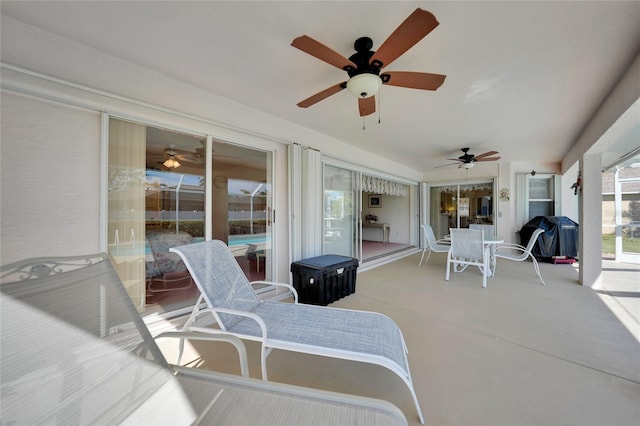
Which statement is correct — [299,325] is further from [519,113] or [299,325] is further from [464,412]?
[519,113]

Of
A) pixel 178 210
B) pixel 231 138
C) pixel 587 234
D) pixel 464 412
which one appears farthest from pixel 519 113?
pixel 178 210

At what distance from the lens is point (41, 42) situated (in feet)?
5.53

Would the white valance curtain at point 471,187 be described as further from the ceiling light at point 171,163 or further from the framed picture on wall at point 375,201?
the ceiling light at point 171,163

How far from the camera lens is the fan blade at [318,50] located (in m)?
1.40

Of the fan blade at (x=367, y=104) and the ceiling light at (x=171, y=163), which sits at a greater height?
the fan blade at (x=367, y=104)

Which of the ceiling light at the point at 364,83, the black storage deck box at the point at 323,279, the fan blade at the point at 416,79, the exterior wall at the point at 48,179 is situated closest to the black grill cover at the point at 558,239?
the black storage deck box at the point at 323,279

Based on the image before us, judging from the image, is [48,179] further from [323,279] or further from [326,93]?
[323,279]

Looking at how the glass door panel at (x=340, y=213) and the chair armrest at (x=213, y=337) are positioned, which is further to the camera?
the glass door panel at (x=340, y=213)

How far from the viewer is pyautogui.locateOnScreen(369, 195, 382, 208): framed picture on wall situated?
8.55m

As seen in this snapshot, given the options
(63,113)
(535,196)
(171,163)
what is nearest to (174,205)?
(171,163)

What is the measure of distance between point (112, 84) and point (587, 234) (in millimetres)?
6190

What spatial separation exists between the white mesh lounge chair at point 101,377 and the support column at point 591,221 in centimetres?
463

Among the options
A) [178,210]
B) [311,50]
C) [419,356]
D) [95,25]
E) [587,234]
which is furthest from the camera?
[587,234]

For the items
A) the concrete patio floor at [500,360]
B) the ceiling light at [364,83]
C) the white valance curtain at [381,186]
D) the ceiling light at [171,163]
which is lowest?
the concrete patio floor at [500,360]
